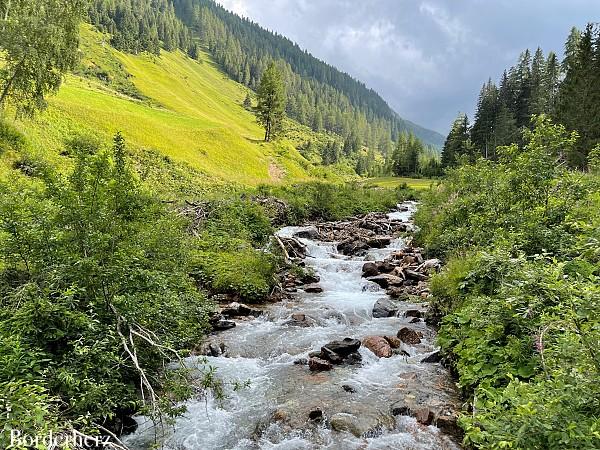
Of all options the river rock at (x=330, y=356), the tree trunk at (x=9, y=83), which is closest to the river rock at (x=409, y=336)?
the river rock at (x=330, y=356)

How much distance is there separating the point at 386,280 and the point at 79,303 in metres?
13.8

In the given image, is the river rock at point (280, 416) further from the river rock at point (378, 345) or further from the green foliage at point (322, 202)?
the green foliage at point (322, 202)

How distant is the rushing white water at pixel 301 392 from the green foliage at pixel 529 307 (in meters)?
1.24

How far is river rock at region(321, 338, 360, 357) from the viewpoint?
11.9 meters

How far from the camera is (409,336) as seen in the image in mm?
12883

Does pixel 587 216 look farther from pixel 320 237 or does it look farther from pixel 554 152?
pixel 320 237

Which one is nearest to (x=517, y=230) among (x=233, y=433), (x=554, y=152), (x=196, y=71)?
(x=554, y=152)

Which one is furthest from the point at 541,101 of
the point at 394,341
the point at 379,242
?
the point at 394,341

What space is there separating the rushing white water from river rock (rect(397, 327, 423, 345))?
251 millimetres

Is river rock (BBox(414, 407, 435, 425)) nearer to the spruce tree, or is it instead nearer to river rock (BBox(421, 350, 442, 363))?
river rock (BBox(421, 350, 442, 363))

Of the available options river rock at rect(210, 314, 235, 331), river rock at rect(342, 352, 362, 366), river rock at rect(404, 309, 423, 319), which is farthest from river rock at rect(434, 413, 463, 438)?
river rock at rect(210, 314, 235, 331)

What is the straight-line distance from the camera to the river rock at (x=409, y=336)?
12.7 m

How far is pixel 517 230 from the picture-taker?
1176cm

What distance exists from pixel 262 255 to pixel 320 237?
1154cm
